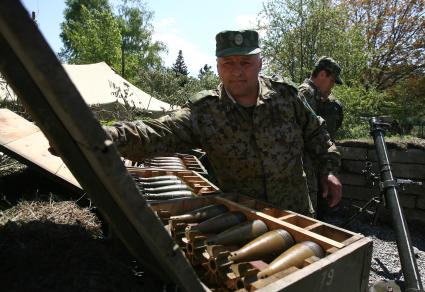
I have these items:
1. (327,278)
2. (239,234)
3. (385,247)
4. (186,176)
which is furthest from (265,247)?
(385,247)

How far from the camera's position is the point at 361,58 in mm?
12734

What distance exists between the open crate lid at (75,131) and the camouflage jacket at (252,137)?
4.38 ft

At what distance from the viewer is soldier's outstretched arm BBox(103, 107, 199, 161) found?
2.25m

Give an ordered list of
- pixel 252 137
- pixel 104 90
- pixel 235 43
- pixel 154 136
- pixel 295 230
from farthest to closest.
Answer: pixel 104 90, pixel 252 137, pixel 235 43, pixel 154 136, pixel 295 230

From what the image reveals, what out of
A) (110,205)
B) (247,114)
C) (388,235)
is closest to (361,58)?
(388,235)

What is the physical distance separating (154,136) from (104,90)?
13059mm

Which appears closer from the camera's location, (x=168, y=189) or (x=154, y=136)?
(x=154, y=136)

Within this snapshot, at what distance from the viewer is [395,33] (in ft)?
72.5

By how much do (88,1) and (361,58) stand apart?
121 feet

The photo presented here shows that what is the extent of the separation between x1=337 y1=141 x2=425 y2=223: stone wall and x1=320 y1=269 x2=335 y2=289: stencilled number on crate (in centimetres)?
538

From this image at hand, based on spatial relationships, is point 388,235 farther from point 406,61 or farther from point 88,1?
point 88,1

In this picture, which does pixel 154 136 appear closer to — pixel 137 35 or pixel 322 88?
pixel 322 88

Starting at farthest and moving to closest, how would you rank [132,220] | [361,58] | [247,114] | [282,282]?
[361,58] → [247,114] → [282,282] → [132,220]

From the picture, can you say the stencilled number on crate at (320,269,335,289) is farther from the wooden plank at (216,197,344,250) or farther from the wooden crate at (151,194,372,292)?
Result: the wooden plank at (216,197,344,250)
